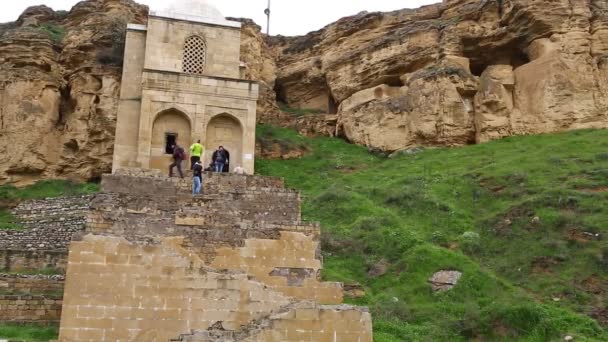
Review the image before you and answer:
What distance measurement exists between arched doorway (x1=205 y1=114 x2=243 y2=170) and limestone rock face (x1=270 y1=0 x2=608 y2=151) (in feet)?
23.9

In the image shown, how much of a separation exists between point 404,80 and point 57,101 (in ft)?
46.8

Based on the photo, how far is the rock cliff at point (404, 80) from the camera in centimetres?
2778

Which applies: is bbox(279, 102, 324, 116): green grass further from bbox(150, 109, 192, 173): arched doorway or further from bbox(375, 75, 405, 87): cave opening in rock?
bbox(150, 109, 192, 173): arched doorway

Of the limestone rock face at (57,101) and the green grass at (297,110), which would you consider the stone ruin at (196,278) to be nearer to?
the limestone rock face at (57,101)

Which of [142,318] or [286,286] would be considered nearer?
[142,318]

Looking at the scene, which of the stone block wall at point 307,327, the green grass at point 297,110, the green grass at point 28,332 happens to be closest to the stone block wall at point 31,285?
the green grass at point 28,332

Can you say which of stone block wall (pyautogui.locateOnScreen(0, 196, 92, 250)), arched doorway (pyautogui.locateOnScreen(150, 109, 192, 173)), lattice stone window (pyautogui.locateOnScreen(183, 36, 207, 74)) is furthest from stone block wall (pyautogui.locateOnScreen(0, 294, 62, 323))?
lattice stone window (pyautogui.locateOnScreen(183, 36, 207, 74))

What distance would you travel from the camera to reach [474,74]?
31.0 m

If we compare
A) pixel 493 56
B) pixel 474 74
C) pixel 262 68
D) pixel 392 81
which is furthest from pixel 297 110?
pixel 493 56

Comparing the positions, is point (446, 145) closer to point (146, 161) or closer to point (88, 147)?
point (146, 161)

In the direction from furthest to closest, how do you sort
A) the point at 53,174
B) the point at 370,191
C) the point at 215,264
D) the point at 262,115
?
the point at 262,115
the point at 53,174
the point at 370,191
the point at 215,264

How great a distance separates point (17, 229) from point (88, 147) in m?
7.78

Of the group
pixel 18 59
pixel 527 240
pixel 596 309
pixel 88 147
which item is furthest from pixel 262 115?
pixel 596 309

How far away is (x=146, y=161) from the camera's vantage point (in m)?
24.2
